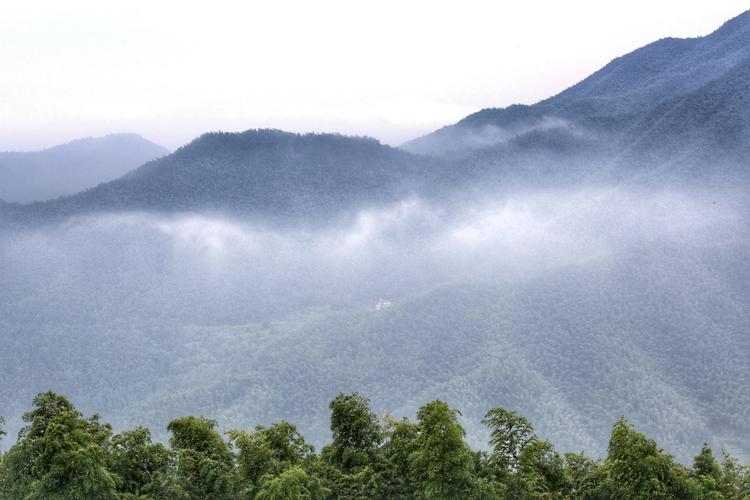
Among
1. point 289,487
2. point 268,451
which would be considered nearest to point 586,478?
point 289,487

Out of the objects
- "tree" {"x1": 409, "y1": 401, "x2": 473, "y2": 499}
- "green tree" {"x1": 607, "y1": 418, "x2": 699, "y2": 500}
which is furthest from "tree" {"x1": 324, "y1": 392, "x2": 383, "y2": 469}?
"green tree" {"x1": 607, "y1": 418, "x2": 699, "y2": 500}

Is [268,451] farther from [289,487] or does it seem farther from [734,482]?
[734,482]

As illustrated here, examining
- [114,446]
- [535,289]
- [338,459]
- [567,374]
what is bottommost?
[567,374]

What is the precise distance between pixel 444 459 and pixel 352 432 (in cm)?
774

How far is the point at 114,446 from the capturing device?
30.4m

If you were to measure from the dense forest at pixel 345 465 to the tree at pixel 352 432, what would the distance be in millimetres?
64

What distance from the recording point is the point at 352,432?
112 feet

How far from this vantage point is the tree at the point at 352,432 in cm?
3375

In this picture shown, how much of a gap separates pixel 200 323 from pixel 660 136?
5814 inches

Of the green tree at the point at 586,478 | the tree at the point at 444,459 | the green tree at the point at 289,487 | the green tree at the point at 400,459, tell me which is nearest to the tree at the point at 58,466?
the green tree at the point at 289,487

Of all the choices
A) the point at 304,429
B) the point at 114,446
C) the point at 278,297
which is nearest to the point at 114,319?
the point at 278,297

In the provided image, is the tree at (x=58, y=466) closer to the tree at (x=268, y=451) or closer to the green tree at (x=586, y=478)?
the tree at (x=268, y=451)

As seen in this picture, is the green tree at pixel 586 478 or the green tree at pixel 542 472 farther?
the green tree at pixel 586 478

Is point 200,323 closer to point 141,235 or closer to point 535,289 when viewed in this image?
point 141,235
